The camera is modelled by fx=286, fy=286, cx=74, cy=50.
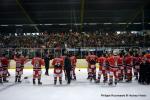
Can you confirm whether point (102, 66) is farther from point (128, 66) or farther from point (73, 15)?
point (73, 15)

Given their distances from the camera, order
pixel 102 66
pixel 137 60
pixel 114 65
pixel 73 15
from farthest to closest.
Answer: pixel 73 15, pixel 137 60, pixel 102 66, pixel 114 65

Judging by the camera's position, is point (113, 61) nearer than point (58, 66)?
Yes

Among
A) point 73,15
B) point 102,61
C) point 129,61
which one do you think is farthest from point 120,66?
point 73,15

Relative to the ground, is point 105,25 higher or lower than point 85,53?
higher

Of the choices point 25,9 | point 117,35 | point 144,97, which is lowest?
point 144,97

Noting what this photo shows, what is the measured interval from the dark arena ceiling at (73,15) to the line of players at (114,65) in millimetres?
9829

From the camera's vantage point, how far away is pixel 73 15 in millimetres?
25984

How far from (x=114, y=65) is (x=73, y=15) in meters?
14.2

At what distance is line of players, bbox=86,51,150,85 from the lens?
1249 centimetres

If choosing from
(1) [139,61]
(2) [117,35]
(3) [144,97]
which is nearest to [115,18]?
(2) [117,35]

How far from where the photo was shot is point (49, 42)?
27.0 metres

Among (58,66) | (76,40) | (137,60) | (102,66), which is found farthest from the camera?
(76,40)

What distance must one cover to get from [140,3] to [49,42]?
9.06m

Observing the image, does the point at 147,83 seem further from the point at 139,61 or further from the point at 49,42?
the point at 49,42
